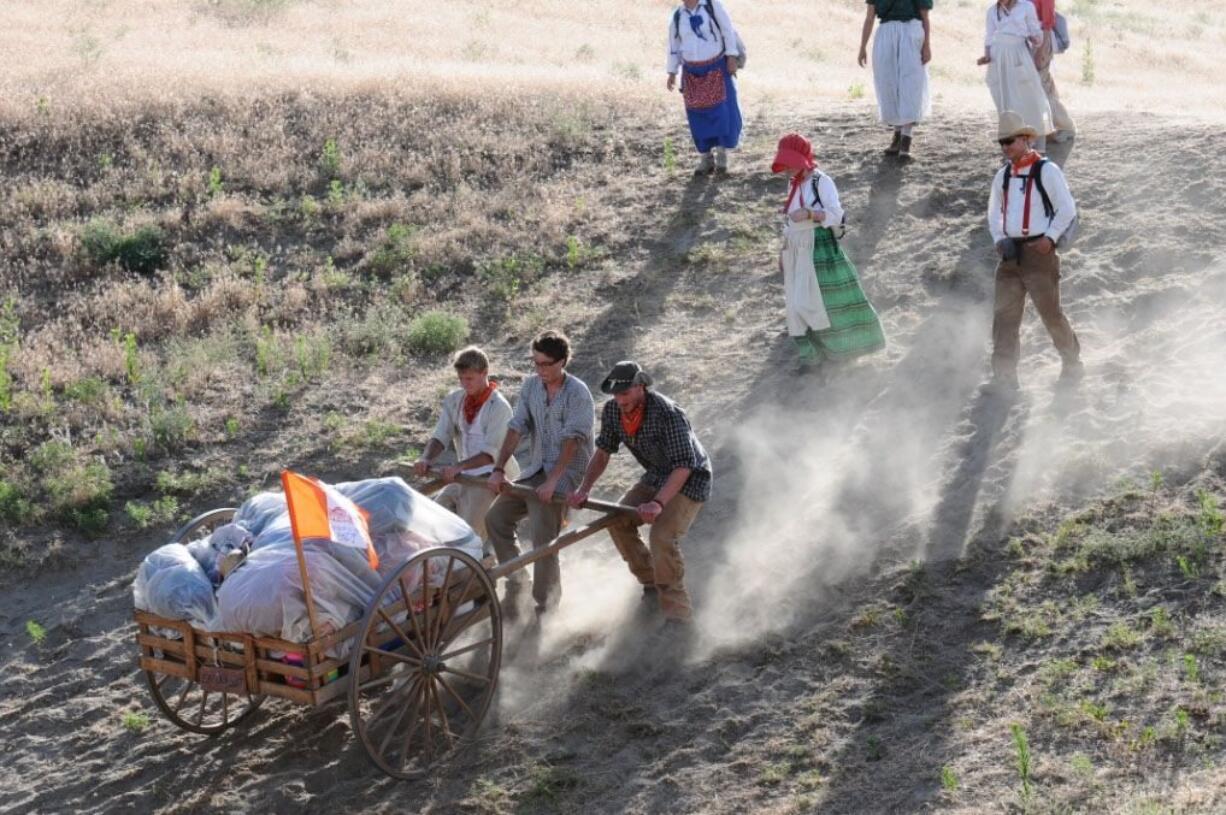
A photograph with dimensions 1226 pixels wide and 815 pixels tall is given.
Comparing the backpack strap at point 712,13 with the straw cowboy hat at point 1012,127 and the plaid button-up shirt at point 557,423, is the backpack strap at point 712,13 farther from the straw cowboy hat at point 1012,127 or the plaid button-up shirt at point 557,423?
the plaid button-up shirt at point 557,423

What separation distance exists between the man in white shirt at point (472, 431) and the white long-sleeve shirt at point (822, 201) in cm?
291

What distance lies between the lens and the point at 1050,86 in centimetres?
1400

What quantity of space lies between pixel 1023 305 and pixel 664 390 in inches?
110

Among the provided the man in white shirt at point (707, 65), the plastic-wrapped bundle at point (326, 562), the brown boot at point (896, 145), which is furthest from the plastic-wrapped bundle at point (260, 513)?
the brown boot at point (896, 145)

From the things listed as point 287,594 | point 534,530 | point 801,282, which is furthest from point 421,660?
point 801,282

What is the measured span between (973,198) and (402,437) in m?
5.53

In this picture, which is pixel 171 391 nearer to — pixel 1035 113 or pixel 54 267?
pixel 54 267

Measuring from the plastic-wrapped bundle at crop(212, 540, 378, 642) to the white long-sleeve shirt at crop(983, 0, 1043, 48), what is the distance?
8379mm

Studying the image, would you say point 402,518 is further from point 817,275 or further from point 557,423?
point 817,275

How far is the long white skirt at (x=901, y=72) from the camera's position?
45.9 ft

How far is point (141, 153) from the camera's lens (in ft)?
52.8

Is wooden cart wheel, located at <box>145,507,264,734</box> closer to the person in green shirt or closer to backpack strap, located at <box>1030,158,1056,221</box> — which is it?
backpack strap, located at <box>1030,158,1056,221</box>

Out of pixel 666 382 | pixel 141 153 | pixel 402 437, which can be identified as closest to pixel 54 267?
pixel 141 153

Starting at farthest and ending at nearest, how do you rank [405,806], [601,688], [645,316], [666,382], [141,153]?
[141,153]
[645,316]
[666,382]
[601,688]
[405,806]
